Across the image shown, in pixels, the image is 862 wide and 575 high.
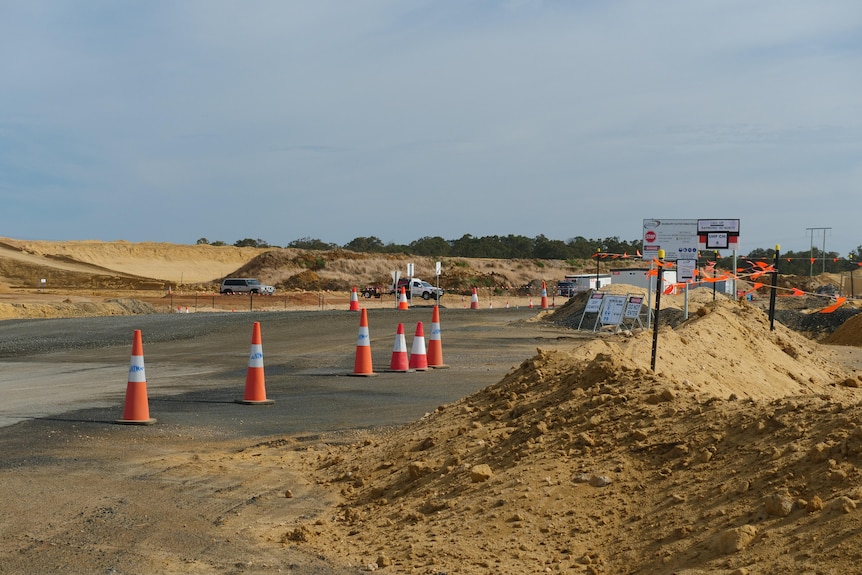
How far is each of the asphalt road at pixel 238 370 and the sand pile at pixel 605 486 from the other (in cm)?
321

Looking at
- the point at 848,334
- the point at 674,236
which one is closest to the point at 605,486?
the point at 674,236

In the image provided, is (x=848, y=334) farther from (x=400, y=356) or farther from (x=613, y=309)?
(x=400, y=356)

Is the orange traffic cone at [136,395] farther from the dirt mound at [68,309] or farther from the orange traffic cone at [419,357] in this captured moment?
the dirt mound at [68,309]

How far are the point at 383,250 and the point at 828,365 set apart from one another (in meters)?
102

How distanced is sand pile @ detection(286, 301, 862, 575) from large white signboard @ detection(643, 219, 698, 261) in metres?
12.0

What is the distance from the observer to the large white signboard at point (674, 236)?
20359 millimetres

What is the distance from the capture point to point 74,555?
236 inches

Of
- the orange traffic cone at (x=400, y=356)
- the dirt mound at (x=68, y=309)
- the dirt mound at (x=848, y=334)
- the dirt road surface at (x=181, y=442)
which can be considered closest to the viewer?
the dirt road surface at (x=181, y=442)

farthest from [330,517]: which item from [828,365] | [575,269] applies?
[575,269]

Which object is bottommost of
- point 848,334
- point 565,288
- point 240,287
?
point 565,288

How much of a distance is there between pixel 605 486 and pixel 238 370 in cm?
1224

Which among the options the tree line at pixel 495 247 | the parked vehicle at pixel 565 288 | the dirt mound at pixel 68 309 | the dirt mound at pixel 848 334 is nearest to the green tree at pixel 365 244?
the tree line at pixel 495 247

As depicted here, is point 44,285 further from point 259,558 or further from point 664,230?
point 259,558

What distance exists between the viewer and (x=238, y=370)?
17.8 metres
